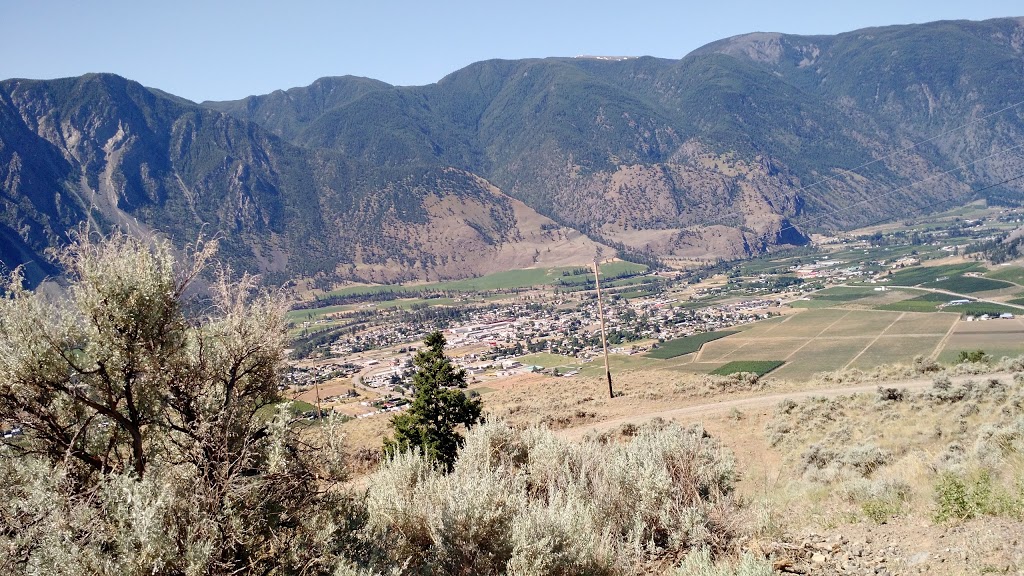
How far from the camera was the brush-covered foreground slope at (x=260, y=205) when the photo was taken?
159m

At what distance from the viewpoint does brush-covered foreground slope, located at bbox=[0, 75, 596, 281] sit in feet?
522

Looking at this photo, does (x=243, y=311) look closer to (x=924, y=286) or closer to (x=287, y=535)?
(x=287, y=535)

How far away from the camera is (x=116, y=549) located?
5.00 metres

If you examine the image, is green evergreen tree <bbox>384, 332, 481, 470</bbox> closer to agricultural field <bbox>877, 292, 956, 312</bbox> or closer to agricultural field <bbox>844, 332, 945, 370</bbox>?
agricultural field <bbox>844, 332, 945, 370</bbox>

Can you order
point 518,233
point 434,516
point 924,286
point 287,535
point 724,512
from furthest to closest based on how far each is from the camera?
1. point 518,233
2. point 924,286
3. point 724,512
4. point 434,516
5. point 287,535

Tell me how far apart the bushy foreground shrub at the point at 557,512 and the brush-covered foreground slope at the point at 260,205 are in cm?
15106

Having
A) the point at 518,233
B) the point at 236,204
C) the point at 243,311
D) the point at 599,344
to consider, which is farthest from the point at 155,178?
the point at 243,311

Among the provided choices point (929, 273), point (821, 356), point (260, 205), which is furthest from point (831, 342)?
point (260, 205)

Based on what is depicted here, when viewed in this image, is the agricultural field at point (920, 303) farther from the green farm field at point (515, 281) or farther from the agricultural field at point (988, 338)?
the green farm field at point (515, 281)

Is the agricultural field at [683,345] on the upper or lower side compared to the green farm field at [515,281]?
lower

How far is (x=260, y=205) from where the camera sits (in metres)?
189

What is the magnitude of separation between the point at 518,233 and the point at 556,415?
6391 inches

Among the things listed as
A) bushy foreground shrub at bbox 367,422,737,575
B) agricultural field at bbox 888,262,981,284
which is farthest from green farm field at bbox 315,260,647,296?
bushy foreground shrub at bbox 367,422,737,575

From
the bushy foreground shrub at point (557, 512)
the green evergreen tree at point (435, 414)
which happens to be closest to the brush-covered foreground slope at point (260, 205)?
the green evergreen tree at point (435, 414)
